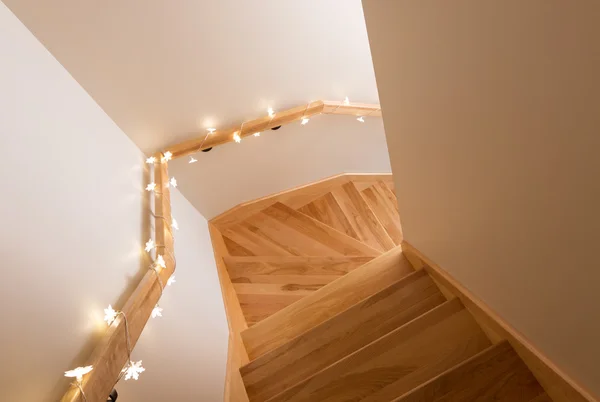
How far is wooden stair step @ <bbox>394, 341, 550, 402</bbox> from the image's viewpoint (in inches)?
72.5

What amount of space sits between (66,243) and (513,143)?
1499mm

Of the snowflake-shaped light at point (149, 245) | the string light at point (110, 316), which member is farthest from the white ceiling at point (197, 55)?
the string light at point (110, 316)

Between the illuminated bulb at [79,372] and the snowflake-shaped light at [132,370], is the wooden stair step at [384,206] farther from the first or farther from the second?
the illuminated bulb at [79,372]

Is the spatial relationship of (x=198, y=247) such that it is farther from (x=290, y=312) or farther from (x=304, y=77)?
(x=304, y=77)

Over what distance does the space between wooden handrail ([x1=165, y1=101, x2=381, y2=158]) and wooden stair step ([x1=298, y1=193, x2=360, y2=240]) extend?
3.74ft

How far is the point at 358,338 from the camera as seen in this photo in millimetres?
2482

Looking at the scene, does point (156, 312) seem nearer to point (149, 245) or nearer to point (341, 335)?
point (149, 245)

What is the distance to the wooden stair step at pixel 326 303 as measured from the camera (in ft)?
9.35

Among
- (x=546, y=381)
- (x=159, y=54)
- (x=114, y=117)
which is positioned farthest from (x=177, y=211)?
(x=546, y=381)

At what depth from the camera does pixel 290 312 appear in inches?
118

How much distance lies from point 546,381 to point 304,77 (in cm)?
211

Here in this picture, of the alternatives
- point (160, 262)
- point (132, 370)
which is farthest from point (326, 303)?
point (132, 370)

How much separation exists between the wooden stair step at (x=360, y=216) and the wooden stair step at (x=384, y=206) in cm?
12

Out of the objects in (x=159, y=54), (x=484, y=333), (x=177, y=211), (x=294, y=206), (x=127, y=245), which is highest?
(x=159, y=54)
